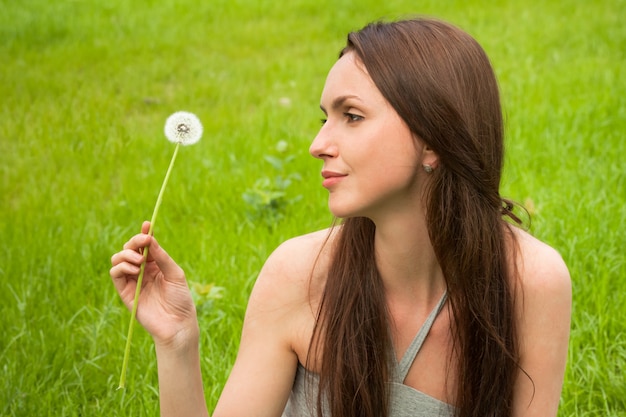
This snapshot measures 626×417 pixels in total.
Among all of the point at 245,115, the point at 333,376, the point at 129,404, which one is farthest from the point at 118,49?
the point at 333,376

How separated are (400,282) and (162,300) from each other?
0.59 metres

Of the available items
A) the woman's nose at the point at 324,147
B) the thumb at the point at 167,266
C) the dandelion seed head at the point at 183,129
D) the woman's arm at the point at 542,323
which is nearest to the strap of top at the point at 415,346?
the woman's arm at the point at 542,323

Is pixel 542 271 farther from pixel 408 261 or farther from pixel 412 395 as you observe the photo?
pixel 412 395

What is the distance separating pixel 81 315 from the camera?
3.27m

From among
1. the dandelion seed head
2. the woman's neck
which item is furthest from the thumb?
the woman's neck

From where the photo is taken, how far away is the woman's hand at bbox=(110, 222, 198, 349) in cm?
188

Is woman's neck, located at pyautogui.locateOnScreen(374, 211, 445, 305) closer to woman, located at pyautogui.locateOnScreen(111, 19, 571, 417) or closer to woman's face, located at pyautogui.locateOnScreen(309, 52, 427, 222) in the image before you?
woman, located at pyautogui.locateOnScreen(111, 19, 571, 417)

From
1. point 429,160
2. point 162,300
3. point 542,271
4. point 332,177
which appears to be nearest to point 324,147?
point 332,177

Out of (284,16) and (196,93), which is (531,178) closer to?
(196,93)

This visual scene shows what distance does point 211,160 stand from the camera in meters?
4.56

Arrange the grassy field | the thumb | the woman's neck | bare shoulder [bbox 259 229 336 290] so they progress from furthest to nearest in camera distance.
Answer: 1. the grassy field
2. bare shoulder [bbox 259 229 336 290]
3. the woman's neck
4. the thumb

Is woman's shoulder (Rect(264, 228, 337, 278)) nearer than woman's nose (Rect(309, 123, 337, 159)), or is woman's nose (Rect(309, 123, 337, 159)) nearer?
woman's nose (Rect(309, 123, 337, 159))

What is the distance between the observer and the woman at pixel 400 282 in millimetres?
1919

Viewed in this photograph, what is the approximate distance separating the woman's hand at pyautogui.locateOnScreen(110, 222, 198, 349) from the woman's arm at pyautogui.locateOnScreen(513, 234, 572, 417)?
77 centimetres
